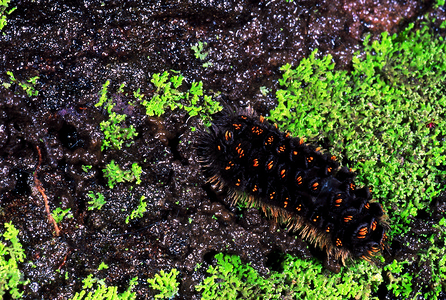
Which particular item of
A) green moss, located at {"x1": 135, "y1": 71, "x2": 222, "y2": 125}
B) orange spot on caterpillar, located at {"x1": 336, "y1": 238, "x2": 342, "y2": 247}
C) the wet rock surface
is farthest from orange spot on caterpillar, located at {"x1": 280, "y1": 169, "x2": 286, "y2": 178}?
green moss, located at {"x1": 135, "y1": 71, "x2": 222, "y2": 125}

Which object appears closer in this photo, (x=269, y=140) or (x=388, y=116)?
(x=269, y=140)

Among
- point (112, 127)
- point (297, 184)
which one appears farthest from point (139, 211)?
point (297, 184)

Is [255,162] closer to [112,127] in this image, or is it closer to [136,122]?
[136,122]

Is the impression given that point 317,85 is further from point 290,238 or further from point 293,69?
point 290,238

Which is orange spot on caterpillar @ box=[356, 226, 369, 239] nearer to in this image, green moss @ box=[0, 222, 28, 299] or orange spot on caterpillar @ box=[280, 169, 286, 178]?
orange spot on caterpillar @ box=[280, 169, 286, 178]

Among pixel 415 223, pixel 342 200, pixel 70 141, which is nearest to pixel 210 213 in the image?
pixel 342 200

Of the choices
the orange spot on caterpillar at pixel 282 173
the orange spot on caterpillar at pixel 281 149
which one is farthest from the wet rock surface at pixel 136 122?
the orange spot on caterpillar at pixel 281 149

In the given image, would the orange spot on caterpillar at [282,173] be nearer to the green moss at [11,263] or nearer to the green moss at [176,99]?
the green moss at [176,99]
